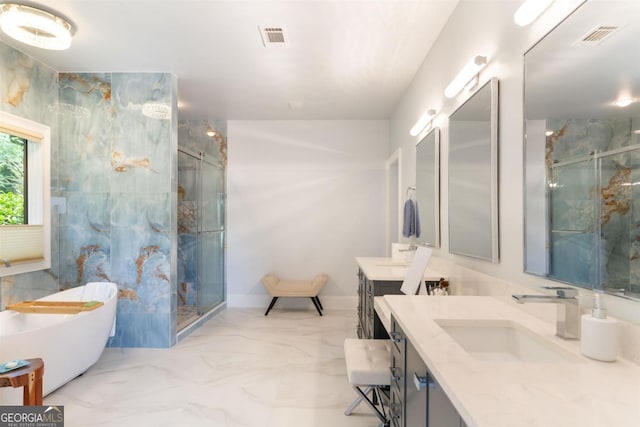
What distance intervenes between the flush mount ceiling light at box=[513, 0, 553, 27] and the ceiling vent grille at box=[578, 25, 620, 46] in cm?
22

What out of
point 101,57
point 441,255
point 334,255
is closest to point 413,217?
point 441,255

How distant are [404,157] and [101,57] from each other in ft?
10.3

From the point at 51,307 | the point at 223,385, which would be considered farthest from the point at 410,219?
the point at 51,307

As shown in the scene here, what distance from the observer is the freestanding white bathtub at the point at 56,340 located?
2.28m

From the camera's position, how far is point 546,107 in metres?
1.34

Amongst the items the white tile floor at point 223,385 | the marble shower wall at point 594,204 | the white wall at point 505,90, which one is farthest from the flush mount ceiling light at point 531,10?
the white tile floor at point 223,385

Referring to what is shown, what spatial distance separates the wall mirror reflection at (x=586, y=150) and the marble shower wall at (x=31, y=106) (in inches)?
149

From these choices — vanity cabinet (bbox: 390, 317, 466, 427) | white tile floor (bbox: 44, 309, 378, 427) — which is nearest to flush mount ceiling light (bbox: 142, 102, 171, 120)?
white tile floor (bbox: 44, 309, 378, 427)

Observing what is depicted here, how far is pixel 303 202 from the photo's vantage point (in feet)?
17.0

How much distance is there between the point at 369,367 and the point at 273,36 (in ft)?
8.12

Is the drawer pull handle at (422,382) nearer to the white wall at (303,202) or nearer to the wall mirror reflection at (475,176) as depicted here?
the wall mirror reflection at (475,176)

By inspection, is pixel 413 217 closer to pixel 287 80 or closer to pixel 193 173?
pixel 287 80

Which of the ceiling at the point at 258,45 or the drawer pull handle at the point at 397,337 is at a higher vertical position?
the ceiling at the point at 258,45

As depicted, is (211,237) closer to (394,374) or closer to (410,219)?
(410,219)
